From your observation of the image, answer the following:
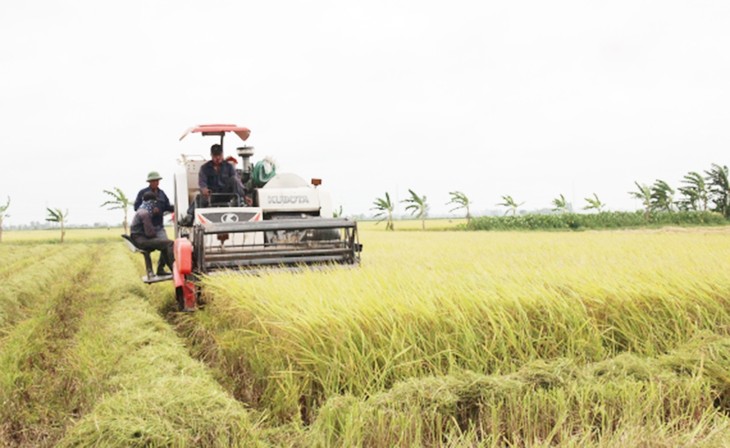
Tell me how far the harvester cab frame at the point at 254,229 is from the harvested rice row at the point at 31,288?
2.33m

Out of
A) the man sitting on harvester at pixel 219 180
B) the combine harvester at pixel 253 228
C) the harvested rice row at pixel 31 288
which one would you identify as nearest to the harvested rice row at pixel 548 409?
the combine harvester at pixel 253 228

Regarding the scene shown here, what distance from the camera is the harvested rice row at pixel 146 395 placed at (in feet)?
9.52

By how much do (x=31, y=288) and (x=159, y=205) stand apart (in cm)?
327

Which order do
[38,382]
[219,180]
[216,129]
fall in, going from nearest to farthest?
[38,382], [219,180], [216,129]

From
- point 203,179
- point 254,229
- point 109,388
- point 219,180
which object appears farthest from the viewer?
point 219,180

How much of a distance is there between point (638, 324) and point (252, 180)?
221 inches

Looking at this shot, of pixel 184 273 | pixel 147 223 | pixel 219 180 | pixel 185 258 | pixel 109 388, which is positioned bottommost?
pixel 109 388

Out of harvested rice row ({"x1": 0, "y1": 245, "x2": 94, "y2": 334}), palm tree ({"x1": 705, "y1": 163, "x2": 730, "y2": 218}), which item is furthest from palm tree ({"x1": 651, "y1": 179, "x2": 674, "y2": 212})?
harvested rice row ({"x1": 0, "y1": 245, "x2": 94, "y2": 334})

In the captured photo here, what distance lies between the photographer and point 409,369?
3.83 m

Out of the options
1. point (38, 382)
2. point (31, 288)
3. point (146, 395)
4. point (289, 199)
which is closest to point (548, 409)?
point (146, 395)

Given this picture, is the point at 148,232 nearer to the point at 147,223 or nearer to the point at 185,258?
the point at 147,223

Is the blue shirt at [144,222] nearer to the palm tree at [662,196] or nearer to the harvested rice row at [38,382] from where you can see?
the harvested rice row at [38,382]

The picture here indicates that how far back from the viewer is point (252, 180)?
28.5ft

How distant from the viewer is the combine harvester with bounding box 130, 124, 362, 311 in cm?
646
